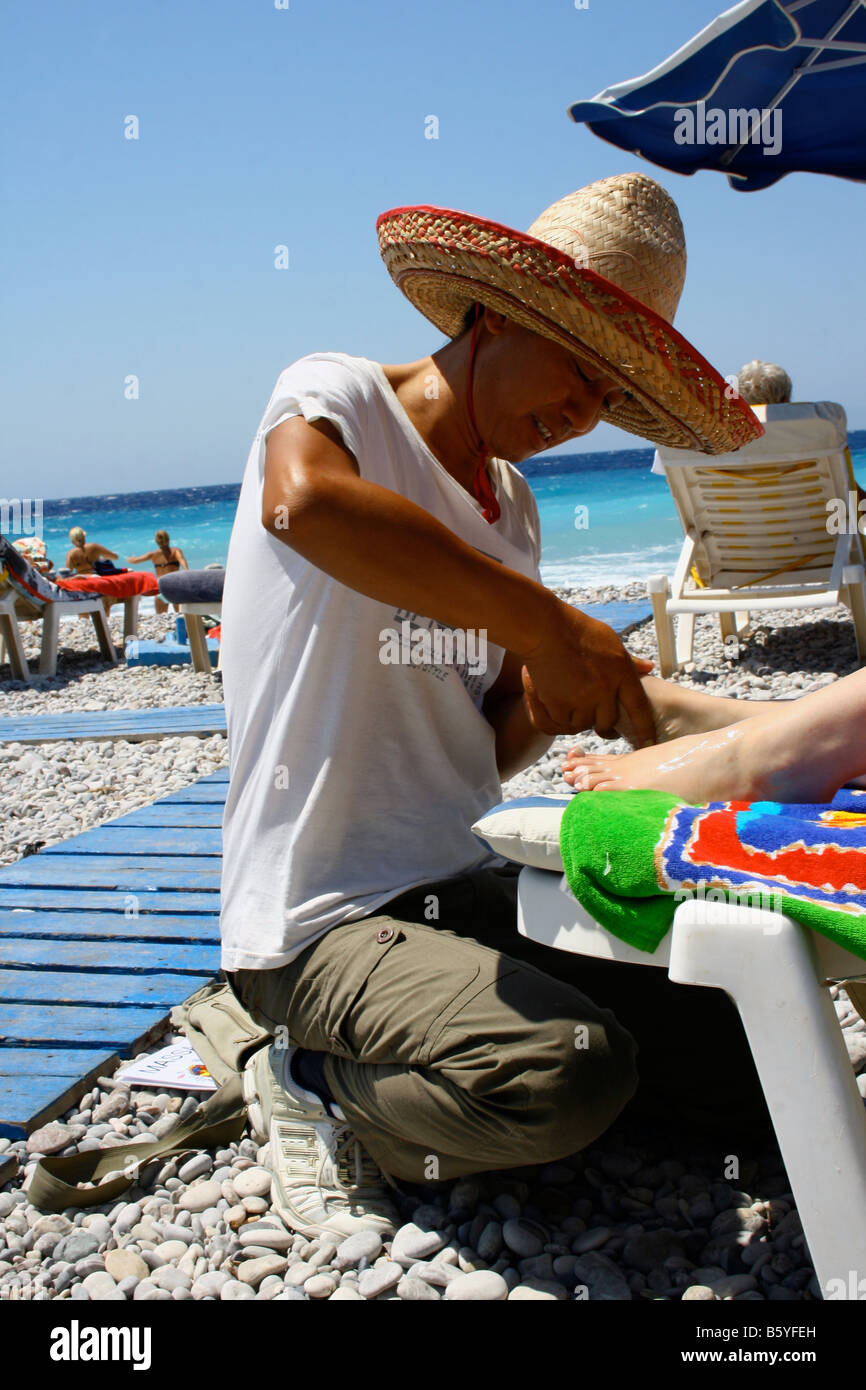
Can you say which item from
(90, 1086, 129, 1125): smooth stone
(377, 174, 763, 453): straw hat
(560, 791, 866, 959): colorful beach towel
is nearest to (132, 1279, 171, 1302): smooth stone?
(90, 1086, 129, 1125): smooth stone

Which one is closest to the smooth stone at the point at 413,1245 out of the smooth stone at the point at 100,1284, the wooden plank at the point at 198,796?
the smooth stone at the point at 100,1284

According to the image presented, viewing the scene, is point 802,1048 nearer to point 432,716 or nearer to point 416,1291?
point 416,1291

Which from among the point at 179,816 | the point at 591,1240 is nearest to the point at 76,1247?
the point at 591,1240

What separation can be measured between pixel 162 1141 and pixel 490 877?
0.79m

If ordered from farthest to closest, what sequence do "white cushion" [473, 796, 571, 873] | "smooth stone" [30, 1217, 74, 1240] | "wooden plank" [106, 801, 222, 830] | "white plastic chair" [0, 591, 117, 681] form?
1. "white plastic chair" [0, 591, 117, 681]
2. "wooden plank" [106, 801, 222, 830]
3. "smooth stone" [30, 1217, 74, 1240]
4. "white cushion" [473, 796, 571, 873]

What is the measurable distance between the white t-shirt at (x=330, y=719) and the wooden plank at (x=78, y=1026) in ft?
2.45

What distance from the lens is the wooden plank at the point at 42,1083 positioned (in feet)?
7.05

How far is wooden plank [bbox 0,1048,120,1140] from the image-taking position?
2148 millimetres

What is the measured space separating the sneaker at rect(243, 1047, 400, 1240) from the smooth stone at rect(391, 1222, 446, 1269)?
46 millimetres

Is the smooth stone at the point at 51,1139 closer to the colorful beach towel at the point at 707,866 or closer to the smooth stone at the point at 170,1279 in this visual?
the smooth stone at the point at 170,1279

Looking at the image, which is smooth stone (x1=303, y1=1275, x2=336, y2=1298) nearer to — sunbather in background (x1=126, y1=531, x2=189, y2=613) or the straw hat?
the straw hat

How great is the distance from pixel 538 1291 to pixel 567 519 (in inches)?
1173

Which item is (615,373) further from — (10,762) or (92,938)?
(10,762)

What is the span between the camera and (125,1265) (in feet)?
5.72
